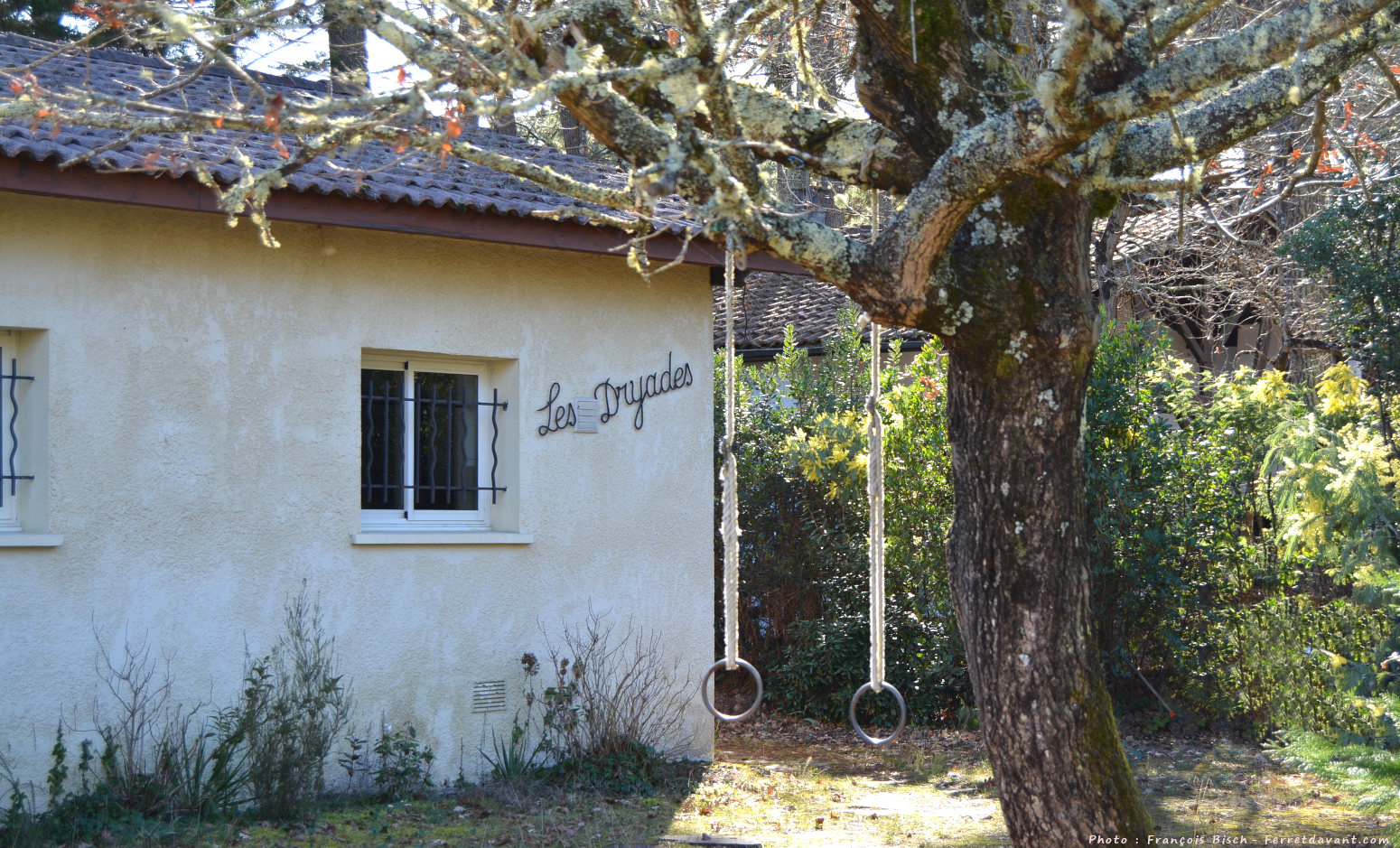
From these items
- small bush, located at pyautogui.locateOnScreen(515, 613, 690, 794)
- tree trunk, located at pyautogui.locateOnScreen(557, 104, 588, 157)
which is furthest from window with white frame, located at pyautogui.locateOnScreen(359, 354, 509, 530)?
tree trunk, located at pyautogui.locateOnScreen(557, 104, 588, 157)

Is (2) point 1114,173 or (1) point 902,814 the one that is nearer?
(2) point 1114,173

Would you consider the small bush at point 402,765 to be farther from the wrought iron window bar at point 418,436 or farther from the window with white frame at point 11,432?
the window with white frame at point 11,432

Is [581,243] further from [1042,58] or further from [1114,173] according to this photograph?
[1042,58]

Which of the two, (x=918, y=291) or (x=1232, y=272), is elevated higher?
(x=1232, y=272)

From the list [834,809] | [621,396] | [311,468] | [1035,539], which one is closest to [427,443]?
[311,468]

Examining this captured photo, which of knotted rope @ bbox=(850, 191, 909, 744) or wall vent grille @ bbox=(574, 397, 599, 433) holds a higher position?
wall vent grille @ bbox=(574, 397, 599, 433)

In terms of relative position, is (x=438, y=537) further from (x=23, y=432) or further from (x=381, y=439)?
(x=23, y=432)

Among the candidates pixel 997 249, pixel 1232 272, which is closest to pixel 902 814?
pixel 997 249

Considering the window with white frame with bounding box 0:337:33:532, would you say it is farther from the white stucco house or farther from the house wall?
the house wall

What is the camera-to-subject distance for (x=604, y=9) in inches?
195

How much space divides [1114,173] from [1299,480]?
3.89 m

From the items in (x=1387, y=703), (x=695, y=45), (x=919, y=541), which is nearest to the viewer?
(x=695, y=45)

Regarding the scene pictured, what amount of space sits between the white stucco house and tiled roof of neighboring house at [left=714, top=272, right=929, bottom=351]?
707 cm

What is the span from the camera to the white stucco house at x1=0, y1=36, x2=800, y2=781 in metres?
6.49
